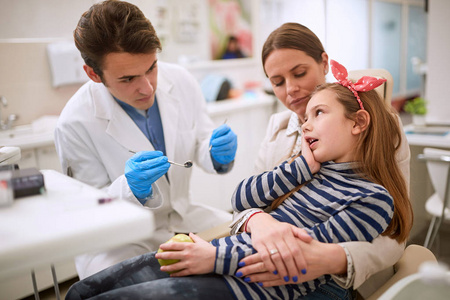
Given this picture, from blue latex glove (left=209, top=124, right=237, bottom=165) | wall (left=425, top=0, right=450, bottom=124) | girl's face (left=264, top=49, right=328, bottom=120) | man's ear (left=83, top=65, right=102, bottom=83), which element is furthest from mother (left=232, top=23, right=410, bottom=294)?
wall (left=425, top=0, right=450, bottom=124)

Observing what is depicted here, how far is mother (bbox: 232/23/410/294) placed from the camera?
0.93 m

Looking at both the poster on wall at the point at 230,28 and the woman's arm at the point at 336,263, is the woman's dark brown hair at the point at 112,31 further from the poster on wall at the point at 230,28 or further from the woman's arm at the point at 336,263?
the poster on wall at the point at 230,28

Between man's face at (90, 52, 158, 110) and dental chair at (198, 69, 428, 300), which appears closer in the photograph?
dental chair at (198, 69, 428, 300)

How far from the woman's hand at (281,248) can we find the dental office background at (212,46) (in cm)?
74

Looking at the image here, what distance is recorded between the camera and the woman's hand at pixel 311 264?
0.92 meters

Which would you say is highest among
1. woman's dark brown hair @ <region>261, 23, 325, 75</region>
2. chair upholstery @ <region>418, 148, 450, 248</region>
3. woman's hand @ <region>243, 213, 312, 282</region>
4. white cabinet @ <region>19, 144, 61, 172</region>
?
woman's dark brown hair @ <region>261, 23, 325, 75</region>

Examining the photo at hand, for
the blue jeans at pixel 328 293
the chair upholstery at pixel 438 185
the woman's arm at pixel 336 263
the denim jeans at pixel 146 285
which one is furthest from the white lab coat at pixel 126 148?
the chair upholstery at pixel 438 185

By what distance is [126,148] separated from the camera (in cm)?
141

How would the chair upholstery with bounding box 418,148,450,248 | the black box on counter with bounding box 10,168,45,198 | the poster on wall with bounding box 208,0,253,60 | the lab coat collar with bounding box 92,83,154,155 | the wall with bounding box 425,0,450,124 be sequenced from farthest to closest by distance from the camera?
1. the poster on wall with bounding box 208,0,253,60
2. the wall with bounding box 425,0,450,124
3. the chair upholstery with bounding box 418,148,450,248
4. the lab coat collar with bounding box 92,83,154,155
5. the black box on counter with bounding box 10,168,45,198

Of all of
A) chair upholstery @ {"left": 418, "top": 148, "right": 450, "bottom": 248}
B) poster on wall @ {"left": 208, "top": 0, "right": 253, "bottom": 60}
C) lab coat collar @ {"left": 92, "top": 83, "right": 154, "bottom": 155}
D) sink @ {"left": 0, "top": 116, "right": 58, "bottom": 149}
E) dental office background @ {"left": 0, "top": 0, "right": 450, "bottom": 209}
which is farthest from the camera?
poster on wall @ {"left": 208, "top": 0, "right": 253, "bottom": 60}

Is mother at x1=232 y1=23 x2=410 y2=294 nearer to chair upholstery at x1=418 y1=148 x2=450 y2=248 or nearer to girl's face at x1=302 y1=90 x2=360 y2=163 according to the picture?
girl's face at x1=302 y1=90 x2=360 y2=163

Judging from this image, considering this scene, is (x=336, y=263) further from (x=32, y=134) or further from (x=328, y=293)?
(x=32, y=134)

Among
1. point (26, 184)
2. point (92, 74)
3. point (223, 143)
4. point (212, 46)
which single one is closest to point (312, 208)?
point (223, 143)

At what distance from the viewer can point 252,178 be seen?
3.84 ft
